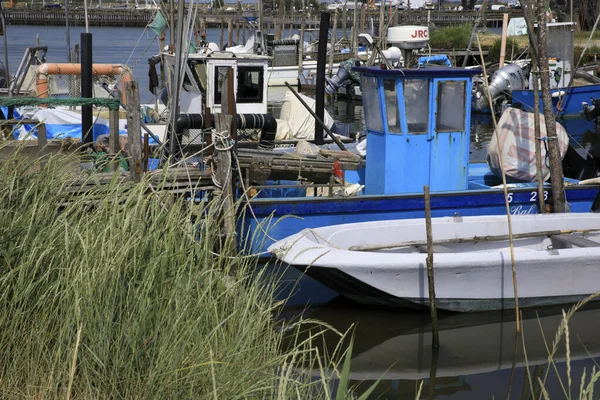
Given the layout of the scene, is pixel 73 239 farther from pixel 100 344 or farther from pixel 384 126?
pixel 384 126

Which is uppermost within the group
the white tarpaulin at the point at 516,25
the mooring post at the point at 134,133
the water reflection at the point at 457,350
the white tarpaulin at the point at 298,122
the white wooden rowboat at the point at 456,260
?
the white tarpaulin at the point at 516,25

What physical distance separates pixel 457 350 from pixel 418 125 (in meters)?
2.82

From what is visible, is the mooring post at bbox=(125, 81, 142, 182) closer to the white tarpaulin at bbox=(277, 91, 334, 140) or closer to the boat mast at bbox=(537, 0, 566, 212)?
the boat mast at bbox=(537, 0, 566, 212)

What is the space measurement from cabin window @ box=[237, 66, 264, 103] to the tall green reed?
9499mm

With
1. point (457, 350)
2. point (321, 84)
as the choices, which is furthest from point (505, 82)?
A: point (457, 350)

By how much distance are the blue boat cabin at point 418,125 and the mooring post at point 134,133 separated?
299 centimetres

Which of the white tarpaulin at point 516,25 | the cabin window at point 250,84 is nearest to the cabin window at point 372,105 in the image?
the cabin window at point 250,84

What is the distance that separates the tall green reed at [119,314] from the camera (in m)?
3.73

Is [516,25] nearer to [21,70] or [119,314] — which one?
[21,70]

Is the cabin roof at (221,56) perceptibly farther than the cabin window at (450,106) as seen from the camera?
Yes

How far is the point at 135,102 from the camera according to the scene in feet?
23.6

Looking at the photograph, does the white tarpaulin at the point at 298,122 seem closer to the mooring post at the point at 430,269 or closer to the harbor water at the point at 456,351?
the harbor water at the point at 456,351

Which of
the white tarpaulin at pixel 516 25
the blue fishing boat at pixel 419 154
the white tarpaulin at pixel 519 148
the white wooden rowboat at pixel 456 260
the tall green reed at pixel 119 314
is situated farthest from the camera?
the white tarpaulin at pixel 516 25

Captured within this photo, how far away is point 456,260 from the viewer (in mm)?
7660
